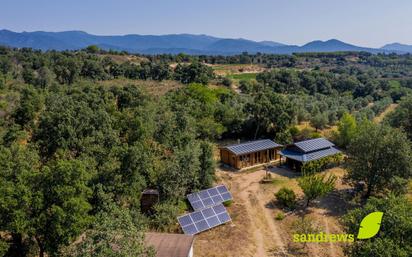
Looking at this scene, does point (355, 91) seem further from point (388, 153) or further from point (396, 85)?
point (388, 153)

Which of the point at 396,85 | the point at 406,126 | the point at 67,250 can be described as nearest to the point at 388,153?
the point at 406,126

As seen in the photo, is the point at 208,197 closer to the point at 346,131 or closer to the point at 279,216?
the point at 279,216

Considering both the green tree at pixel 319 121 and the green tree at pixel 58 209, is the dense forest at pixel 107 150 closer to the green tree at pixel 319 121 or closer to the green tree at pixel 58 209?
the green tree at pixel 58 209

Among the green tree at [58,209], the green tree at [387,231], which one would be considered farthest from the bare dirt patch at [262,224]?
the green tree at [58,209]

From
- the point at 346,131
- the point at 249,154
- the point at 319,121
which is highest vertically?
the point at 346,131

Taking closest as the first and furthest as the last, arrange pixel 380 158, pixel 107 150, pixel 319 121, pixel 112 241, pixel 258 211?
pixel 112 241 → pixel 107 150 → pixel 258 211 → pixel 380 158 → pixel 319 121

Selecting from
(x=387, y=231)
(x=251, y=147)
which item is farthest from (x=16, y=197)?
(x=251, y=147)

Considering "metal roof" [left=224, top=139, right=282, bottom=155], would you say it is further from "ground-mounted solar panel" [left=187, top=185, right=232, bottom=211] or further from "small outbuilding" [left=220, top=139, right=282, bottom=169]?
"ground-mounted solar panel" [left=187, top=185, right=232, bottom=211]
